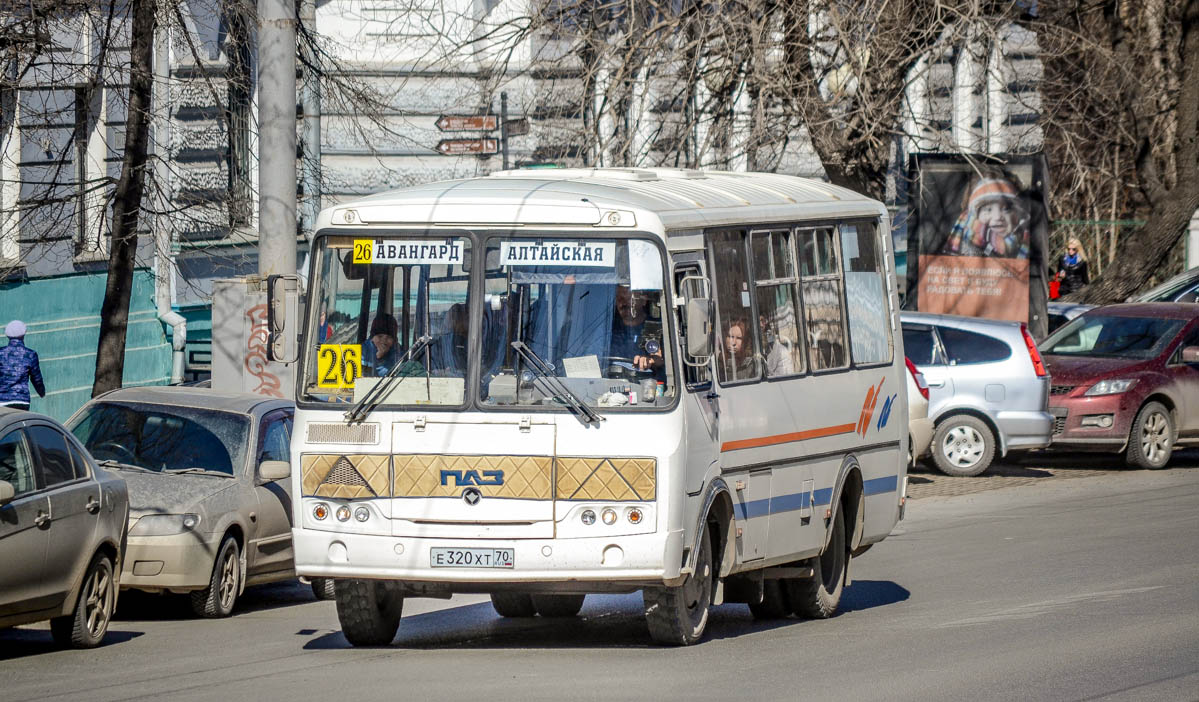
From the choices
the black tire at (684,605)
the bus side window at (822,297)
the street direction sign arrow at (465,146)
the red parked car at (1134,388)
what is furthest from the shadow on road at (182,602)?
the red parked car at (1134,388)

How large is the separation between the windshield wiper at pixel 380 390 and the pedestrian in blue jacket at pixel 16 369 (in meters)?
10.0

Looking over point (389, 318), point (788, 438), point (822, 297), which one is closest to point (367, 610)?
point (389, 318)

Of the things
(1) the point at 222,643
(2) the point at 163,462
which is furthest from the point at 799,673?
(2) the point at 163,462

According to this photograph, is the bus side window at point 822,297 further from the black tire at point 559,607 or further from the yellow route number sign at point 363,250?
the yellow route number sign at point 363,250

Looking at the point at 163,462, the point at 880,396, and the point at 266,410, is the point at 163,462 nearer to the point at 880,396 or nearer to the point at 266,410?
the point at 266,410

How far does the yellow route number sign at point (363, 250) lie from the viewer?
9484 millimetres

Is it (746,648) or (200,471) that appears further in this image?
(200,471)

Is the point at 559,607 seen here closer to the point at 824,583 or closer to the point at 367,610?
the point at 824,583

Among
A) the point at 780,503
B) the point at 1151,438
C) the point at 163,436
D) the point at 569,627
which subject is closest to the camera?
the point at 780,503

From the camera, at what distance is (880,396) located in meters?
11.9

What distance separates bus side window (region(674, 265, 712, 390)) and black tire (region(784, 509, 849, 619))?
7.66 feet

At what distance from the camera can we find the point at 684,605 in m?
9.41

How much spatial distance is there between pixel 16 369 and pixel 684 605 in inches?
435

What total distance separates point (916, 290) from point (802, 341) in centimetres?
1332
